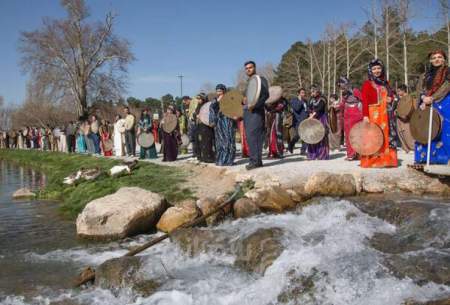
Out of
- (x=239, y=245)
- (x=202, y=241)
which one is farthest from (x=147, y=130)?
(x=239, y=245)

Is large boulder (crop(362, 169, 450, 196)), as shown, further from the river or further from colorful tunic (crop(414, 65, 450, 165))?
the river

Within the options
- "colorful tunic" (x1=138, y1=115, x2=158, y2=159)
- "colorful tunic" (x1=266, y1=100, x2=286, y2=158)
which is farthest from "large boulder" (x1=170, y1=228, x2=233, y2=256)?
"colorful tunic" (x1=138, y1=115, x2=158, y2=159)

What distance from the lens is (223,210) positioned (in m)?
7.04

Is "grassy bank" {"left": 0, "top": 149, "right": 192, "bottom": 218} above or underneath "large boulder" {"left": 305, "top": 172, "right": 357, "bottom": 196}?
underneath

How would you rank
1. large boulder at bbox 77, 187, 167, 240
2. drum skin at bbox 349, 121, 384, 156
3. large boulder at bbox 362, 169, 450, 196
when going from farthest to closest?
1. drum skin at bbox 349, 121, 384, 156
2. large boulder at bbox 362, 169, 450, 196
3. large boulder at bbox 77, 187, 167, 240

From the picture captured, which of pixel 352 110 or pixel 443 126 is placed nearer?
pixel 443 126

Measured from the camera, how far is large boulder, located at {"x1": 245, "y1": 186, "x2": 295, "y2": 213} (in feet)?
22.6

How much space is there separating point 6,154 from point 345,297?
3412 centimetres

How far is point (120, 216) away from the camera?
6883mm

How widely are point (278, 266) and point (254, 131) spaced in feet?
15.3

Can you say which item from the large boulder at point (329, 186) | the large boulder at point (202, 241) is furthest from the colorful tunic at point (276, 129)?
the large boulder at point (202, 241)

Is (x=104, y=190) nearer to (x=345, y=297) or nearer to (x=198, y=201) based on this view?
(x=198, y=201)

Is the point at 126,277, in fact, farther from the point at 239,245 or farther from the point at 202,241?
the point at 239,245

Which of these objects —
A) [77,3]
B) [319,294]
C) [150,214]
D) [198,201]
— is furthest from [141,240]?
[77,3]
